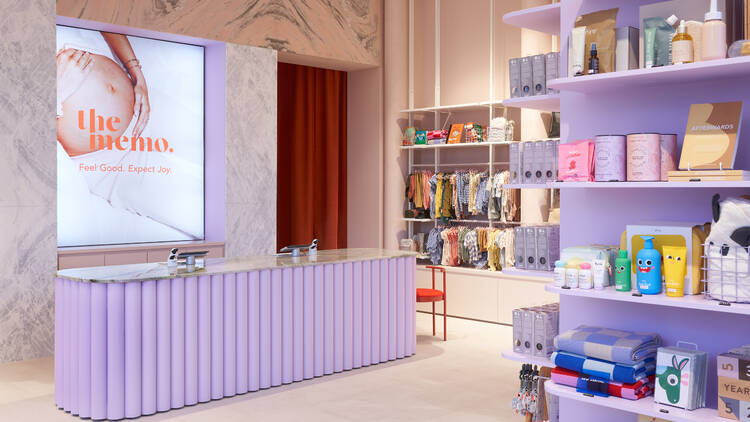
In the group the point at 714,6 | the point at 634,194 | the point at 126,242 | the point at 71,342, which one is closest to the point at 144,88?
the point at 126,242

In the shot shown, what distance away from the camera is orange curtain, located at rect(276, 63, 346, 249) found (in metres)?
8.59

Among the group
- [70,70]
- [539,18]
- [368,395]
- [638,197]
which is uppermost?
[70,70]

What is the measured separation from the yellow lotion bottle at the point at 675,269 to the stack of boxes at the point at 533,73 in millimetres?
1275

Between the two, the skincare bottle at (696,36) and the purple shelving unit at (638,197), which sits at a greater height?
the skincare bottle at (696,36)

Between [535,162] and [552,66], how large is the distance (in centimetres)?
50

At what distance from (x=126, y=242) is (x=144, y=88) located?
4.80 feet

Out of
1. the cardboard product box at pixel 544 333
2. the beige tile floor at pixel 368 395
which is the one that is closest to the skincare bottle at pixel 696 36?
the cardboard product box at pixel 544 333

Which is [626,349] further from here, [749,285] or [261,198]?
[261,198]

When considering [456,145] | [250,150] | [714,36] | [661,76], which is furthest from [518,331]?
[456,145]

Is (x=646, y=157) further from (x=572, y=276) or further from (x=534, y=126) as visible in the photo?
(x=534, y=126)

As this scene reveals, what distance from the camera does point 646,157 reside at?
2.76m

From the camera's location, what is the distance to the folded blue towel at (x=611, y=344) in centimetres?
283

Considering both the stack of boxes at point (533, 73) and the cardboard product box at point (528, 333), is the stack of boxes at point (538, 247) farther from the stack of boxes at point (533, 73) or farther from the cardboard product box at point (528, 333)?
the stack of boxes at point (533, 73)

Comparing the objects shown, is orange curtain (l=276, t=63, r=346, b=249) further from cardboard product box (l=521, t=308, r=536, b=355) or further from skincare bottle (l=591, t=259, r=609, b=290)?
skincare bottle (l=591, t=259, r=609, b=290)
